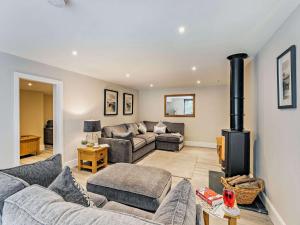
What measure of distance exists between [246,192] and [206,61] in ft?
7.57

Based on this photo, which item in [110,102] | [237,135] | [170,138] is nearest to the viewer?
[237,135]

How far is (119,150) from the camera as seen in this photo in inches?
154

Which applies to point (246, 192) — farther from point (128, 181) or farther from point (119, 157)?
point (119, 157)

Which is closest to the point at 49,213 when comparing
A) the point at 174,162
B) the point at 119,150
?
the point at 119,150

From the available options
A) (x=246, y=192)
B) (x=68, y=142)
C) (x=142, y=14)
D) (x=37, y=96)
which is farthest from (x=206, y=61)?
(x=37, y=96)

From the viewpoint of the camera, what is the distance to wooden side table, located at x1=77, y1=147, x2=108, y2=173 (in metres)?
3.51

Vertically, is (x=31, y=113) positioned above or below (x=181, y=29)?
below

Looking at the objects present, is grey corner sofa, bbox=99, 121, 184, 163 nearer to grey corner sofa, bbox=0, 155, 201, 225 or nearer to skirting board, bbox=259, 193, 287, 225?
skirting board, bbox=259, 193, 287, 225

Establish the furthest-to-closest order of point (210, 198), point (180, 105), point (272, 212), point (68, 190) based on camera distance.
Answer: point (180, 105), point (272, 212), point (210, 198), point (68, 190)

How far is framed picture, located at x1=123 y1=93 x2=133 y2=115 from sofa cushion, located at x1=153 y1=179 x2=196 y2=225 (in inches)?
204

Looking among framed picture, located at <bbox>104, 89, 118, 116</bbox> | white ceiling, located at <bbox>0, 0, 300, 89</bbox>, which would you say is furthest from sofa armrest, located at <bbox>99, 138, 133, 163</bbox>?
white ceiling, located at <bbox>0, 0, 300, 89</bbox>

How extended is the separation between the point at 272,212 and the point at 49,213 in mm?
2512

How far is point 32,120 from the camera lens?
5.57m

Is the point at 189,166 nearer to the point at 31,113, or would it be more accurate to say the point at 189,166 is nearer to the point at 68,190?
the point at 68,190
